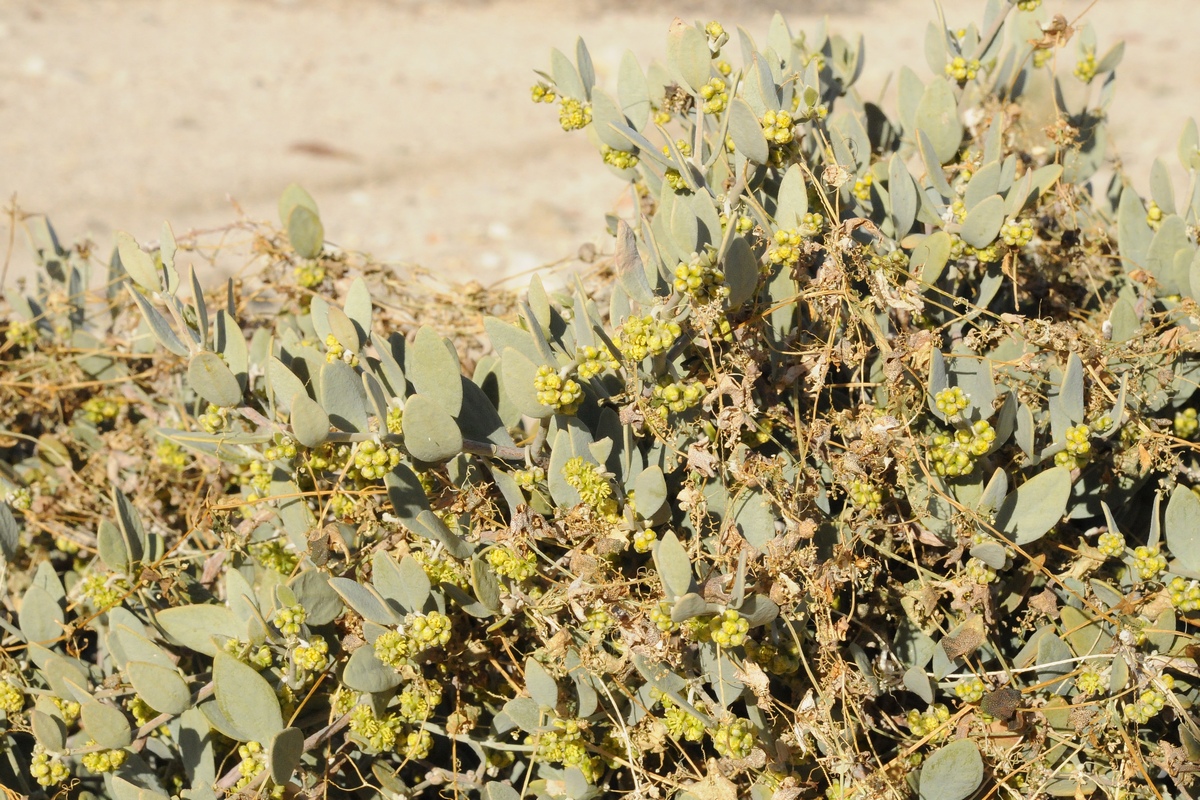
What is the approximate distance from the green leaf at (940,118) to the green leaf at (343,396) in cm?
98

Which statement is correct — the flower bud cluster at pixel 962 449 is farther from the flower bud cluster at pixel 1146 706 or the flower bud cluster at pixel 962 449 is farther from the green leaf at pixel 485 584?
the green leaf at pixel 485 584

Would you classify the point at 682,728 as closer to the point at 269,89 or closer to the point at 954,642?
the point at 954,642

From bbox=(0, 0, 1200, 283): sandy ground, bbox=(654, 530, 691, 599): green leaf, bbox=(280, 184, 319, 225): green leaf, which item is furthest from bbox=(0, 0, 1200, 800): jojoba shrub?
bbox=(0, 0, 1200, 283): sandy ground

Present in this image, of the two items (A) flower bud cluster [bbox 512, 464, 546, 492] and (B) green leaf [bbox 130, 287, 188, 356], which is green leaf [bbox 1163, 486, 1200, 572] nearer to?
(A) flower bud cluster [bbox 512, 464, 546, 492]

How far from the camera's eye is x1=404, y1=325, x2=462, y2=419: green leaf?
1320mm

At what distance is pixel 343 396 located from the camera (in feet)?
4.41

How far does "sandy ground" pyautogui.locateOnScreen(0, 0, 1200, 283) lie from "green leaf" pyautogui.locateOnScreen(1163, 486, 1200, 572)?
383 cm

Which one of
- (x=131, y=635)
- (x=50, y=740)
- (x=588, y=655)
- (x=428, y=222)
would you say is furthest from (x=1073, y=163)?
(x=428, y=222)

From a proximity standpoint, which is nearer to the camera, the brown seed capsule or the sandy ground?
the brown seed capsule

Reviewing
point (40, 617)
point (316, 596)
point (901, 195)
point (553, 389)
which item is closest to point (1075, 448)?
point (901, 195)

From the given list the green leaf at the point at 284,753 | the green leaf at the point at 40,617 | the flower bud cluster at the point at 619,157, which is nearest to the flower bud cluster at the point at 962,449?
the flower bud cluster at the point at 619,157

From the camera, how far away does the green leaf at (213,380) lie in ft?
4.62

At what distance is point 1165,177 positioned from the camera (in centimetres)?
177

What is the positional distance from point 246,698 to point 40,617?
520 mm
